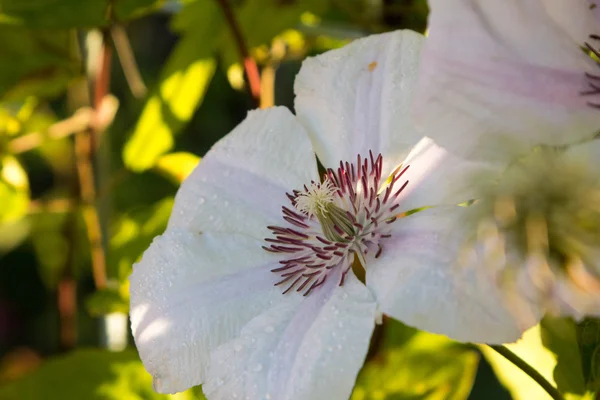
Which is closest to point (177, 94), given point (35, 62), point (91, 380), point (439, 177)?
point (35, 62)

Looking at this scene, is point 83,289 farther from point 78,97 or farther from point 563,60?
point 563,60


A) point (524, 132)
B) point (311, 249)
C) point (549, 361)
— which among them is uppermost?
point (524, 132)

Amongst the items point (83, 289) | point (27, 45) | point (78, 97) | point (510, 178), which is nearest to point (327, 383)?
point (510, 178)

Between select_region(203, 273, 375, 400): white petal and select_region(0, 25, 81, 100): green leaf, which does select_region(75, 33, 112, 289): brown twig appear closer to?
select_region(0, 25, 81, 100): green leaf

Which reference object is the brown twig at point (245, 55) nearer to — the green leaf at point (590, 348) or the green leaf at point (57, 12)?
the green leaf at point (57, 12)

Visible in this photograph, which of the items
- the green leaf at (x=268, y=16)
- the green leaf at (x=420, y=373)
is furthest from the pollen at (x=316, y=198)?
the green leaf at (x=268, y=16)

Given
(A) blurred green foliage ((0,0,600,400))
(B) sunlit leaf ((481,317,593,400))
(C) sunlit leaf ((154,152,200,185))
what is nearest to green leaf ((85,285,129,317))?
(A) blurred green foliage ((0,0,600,400))

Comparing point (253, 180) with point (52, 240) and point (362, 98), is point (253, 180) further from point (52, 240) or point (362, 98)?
point (52, 240)
